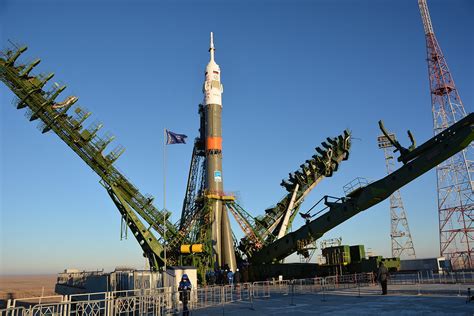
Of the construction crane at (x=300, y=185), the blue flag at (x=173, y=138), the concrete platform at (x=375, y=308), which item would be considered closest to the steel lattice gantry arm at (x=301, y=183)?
the construction crane at (x=300, y=185)

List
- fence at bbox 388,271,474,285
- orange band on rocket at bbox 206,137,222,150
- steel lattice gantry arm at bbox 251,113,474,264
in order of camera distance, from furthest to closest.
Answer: orange band on rocket at bbox 206,137,222,150
fence at bbox 388,271,474,285
steel lattice gantry arm at bbox 251,113,474,264

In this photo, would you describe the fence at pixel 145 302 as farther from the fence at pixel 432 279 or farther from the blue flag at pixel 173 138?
the blue flag at pixel 173 138

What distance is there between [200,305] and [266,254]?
18855mm

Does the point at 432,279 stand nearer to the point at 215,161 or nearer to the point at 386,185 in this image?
the point at 386,185

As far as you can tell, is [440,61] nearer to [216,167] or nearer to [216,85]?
[216,85]

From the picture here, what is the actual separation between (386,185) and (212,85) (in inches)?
922

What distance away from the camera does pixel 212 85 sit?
42.3 m

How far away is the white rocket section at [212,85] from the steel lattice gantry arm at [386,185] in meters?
17.1

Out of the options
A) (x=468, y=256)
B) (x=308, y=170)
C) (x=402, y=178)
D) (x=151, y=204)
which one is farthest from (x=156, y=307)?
(x=468, y=256)

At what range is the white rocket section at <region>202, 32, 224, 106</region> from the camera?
41.8 m

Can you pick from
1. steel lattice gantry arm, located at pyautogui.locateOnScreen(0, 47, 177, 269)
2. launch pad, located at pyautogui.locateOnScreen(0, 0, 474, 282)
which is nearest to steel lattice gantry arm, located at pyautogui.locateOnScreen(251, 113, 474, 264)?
launch pad, located at pyautogui.locateOnScreen(0, 0, 474, 282)

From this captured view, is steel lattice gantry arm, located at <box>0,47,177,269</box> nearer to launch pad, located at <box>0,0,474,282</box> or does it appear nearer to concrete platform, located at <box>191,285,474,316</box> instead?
launch pad, located at <box>0,0,474,282</box>

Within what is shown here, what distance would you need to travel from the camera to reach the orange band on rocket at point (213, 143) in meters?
40.2

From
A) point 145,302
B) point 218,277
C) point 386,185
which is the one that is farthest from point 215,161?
point 145,302
